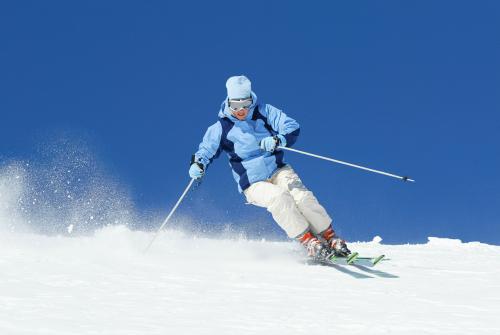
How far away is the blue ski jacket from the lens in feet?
24.6

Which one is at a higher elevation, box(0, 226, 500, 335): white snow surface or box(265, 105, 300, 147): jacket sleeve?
box(265, 105, 300, 147): jacket sleeve

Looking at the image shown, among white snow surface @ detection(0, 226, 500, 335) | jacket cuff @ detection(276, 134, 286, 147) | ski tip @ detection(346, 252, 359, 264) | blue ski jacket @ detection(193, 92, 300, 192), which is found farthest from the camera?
blue ski jacket @ detection(193, 92, 300, 192)

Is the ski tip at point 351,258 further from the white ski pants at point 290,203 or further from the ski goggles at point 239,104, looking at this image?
the ski goggles at point 239,104

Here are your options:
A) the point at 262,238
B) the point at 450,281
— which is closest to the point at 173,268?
the point at 450,281

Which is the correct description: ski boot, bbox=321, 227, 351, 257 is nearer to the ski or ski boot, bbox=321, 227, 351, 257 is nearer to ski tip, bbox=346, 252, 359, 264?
the ski

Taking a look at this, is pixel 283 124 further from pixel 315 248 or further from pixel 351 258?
pixel 351 258

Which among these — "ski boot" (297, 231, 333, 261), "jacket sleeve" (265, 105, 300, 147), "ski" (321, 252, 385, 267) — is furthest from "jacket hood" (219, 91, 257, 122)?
"ski" (321, 252, 385, 267)

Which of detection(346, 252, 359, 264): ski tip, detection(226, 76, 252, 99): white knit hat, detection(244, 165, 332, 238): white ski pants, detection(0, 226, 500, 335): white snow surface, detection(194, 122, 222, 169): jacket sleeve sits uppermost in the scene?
detection(226, 76, 252, 99): white knit hat

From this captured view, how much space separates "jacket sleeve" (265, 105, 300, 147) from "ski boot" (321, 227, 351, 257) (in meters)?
1.11

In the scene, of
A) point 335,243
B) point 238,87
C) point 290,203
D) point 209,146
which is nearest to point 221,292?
point 290,203

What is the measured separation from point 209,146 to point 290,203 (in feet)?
4.04

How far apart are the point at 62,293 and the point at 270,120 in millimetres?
3844

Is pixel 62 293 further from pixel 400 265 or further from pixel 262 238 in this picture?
pixel 262 238

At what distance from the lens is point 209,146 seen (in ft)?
25.0
